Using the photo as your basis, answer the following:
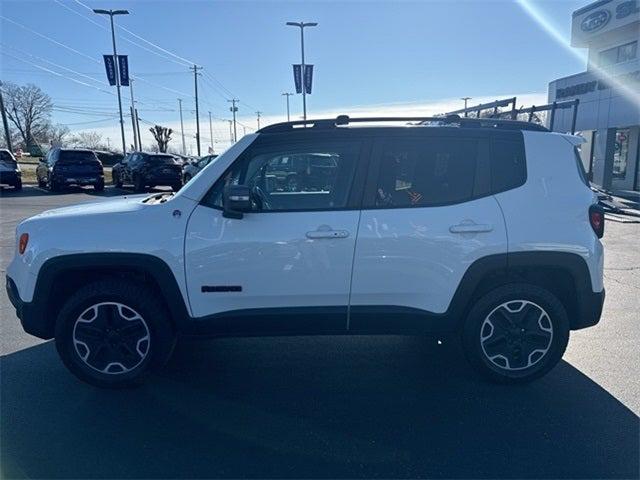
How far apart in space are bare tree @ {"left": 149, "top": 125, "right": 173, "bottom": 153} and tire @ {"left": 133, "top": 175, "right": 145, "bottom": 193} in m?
54.3

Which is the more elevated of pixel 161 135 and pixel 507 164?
pixel 161 135

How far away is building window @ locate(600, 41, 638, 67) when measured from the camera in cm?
2250

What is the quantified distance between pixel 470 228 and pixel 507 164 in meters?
0.58

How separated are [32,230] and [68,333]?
767mm

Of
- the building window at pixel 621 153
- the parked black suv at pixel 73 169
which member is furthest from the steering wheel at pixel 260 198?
the building window at pixel 621 153

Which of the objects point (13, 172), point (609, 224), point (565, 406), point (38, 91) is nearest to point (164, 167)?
point (13, 172)

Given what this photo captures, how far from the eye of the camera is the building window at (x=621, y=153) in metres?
20.5

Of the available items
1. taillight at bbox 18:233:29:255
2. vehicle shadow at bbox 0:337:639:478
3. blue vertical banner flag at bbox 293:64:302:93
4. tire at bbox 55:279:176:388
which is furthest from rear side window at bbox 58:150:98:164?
tire at bbox 55:279:176:388

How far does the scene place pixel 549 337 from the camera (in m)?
3.44

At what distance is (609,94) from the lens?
1998 cm

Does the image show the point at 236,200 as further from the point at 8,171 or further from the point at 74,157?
the point at 8,171

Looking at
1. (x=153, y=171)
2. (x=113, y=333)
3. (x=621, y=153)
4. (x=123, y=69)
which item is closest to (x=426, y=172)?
(x=113, y=333)

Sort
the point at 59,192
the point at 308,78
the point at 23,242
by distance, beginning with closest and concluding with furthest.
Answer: the point at 23,242 < the point at 59,192 < the point at 308,78

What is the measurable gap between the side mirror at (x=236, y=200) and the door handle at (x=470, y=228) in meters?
1.41
